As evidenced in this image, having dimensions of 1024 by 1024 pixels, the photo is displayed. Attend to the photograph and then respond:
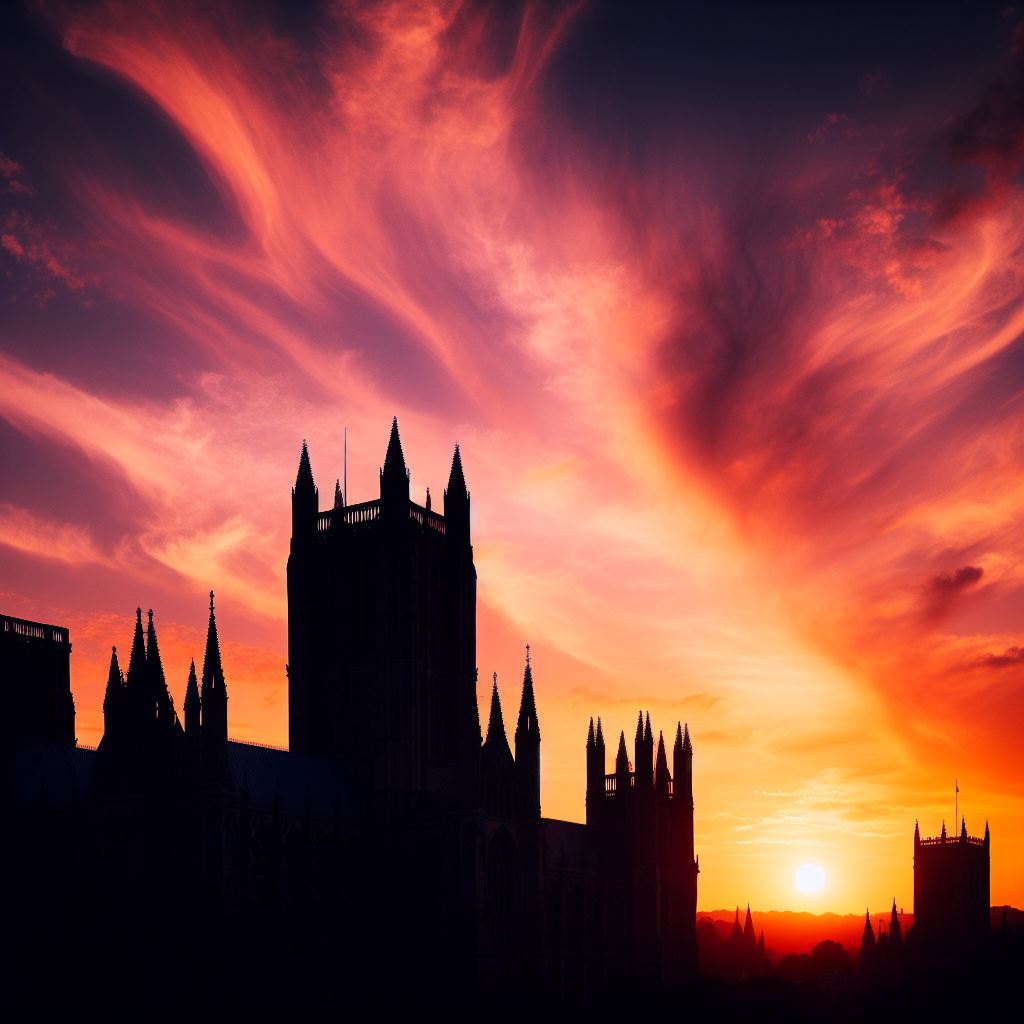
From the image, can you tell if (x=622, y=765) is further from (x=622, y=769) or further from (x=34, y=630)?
(x=34, y=630)

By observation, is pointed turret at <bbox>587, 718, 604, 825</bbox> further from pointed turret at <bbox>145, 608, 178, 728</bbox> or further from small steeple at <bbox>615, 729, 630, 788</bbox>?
pointed turret at <bbox>145, 608, 178, 728</bbox>

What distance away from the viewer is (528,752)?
374ft

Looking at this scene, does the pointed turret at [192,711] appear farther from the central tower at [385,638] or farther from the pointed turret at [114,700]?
the central tower at [385,638]

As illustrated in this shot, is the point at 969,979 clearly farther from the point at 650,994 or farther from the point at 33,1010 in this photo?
the point at 33,1010

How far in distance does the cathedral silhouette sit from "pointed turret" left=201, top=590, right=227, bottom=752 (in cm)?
14

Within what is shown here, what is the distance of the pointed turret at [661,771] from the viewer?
14650 cm

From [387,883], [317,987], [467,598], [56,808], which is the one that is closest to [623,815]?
[467,598]

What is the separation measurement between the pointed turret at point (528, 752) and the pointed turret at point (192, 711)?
90.0 feet

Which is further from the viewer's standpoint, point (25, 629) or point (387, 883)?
point (25, 629)

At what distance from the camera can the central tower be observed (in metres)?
117

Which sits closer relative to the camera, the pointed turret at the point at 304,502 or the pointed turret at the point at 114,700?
the pointed turret at the point at 114,700

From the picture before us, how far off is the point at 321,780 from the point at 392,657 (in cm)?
1115

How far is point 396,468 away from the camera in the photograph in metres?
125

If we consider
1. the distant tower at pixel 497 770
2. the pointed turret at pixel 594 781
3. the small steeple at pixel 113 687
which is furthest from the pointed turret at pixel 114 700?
the pointed turret at pixel 594 781
